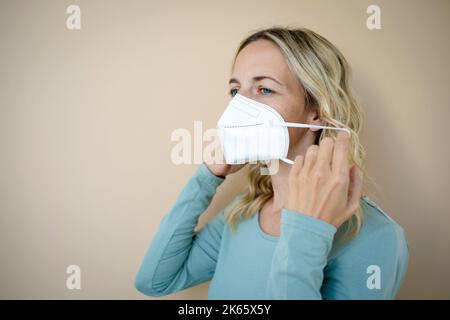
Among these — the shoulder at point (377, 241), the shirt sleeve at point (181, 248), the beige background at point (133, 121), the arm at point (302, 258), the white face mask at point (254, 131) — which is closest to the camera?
the arm at point (302, 258)

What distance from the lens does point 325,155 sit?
818 millimetres

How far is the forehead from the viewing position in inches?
40.5

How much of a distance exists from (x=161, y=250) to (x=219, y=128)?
0.50 meters

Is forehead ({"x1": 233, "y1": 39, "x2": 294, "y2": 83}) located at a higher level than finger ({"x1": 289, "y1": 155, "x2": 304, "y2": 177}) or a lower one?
higher

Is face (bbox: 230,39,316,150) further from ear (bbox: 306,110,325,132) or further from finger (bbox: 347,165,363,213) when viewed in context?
Result: finger (bbox: 347,165,363,213)

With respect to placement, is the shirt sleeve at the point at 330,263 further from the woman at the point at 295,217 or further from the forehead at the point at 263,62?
the forehead at the point at 263,62

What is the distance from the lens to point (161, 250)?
117cm

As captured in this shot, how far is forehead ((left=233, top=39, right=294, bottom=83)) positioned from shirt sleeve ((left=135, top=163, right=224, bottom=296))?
39 centimetres

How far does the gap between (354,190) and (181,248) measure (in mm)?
665

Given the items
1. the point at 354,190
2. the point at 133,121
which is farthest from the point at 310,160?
the point at 133,121

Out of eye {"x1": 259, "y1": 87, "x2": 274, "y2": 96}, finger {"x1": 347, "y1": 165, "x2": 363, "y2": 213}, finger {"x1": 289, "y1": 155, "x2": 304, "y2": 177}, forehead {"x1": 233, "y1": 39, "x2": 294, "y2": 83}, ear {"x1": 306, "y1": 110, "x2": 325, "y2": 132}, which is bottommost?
finger {"x1": 347, "y1": 165, "x2": 363, "y2": 213}

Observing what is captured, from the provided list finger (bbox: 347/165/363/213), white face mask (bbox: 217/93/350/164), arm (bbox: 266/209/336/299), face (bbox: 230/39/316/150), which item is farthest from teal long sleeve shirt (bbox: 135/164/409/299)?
face (bbox: 230/39/316/150)

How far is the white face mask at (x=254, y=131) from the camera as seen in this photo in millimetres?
1002

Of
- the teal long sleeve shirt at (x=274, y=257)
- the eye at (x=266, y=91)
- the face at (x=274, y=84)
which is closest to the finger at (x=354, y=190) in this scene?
the teal long sleeve shirt at (x=274, y=257)
